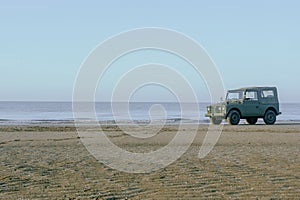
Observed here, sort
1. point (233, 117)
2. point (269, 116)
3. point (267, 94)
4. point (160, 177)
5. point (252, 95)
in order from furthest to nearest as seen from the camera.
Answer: point (269, 116), point (267, 94), point (252, 95), point (233, 117), point (160, 177)

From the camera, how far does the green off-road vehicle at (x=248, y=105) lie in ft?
86.4

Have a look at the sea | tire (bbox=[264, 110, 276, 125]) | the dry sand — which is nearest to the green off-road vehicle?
tire (bbox=[264, 110, 276, 125])

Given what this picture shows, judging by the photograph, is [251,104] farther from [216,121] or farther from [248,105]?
[216,121]

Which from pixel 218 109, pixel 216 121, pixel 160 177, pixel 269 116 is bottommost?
pixel 160 177

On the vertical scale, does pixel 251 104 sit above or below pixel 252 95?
below

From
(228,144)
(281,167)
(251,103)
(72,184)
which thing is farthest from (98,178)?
(251,103)

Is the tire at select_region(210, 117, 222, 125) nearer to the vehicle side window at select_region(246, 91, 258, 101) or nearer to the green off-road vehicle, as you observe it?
the green off-road vehicle

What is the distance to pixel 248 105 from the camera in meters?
26.4

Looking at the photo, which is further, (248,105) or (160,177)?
(248,105)

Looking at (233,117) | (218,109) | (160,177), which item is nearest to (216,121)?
(218,109)

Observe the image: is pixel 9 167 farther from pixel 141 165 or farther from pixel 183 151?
pixel 183 151

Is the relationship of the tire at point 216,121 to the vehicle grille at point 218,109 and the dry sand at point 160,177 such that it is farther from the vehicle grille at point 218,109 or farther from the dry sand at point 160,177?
the dry sand at point 160,177

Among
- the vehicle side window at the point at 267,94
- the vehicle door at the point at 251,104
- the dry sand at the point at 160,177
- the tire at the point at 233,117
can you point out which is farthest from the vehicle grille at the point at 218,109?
the dry sand at the point at 160,177

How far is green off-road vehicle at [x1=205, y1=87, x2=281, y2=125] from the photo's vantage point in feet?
86.4
